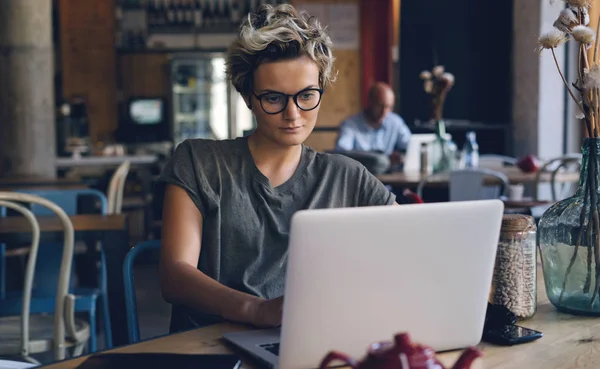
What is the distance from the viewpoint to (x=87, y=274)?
12.5 ft

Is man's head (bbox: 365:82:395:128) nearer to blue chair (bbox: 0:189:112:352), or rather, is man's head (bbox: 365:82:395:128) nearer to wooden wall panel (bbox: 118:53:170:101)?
blue chair (bbox: 0:189:112:352)

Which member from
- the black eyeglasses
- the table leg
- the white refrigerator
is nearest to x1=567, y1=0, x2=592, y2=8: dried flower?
the black eyeglasses

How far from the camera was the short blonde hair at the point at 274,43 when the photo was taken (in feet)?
5.14

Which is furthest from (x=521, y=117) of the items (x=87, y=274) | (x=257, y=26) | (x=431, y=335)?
(x=431, y=335)

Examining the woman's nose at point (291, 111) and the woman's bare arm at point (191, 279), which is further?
the woman's nose at point (291, 111)

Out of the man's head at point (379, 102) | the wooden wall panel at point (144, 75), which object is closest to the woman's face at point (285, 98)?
the man's head at point (379, 102)

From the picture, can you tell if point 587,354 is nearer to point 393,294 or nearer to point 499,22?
point 393,294

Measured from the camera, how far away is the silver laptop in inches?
36.4

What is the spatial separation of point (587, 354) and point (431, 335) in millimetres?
279

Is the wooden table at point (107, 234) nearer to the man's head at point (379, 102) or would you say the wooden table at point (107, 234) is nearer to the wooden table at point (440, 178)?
the wooden table at point (440, 178)

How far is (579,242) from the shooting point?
138 centimetres

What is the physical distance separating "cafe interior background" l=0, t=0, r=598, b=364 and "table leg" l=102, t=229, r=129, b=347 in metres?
0.08

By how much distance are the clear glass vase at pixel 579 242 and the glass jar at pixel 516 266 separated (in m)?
0.08

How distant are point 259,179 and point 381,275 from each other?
70 centimetres
